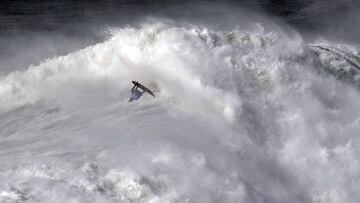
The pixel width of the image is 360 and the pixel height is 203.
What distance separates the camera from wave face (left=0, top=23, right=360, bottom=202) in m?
21.9

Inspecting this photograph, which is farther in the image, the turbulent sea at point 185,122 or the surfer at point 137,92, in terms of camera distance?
the surfer at point 137,92

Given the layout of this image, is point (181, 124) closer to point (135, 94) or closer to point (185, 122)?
point (185, 122)

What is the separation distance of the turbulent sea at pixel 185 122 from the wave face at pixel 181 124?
0.05 m

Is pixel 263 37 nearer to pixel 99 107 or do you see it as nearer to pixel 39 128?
pixel 99 107

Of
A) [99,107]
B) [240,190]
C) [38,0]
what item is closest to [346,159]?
[240,190]

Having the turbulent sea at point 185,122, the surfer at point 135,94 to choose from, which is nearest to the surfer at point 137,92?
the surfer at point 135,94

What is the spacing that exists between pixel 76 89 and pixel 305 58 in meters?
11.1

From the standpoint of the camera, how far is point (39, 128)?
26.3 m

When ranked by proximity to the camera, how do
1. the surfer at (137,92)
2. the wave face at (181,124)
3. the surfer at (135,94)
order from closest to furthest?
1. the wave face at (181,124)
2. the surfer at (137,92)
3. the surfer at (135,94)

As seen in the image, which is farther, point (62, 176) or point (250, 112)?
point (250, 112)

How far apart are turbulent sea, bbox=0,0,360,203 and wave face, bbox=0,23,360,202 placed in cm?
5

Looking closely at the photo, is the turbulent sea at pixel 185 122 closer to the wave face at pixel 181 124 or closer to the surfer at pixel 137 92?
the wave face at pixel 181 124

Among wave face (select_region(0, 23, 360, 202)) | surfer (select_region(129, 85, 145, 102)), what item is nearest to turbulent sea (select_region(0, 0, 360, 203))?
wave face (select_region(0, 23, 360, 202))

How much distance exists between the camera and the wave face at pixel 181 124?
21922 millimetres
